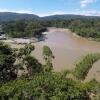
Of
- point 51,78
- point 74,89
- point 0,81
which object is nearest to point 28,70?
point 0,81

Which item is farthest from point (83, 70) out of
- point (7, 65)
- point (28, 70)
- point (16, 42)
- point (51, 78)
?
point (16, 42)

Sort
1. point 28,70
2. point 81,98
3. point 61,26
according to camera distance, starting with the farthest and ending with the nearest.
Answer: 1. point 61,26
2. point 28,70
3. point 81,98

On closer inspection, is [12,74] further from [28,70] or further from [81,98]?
[81,98]

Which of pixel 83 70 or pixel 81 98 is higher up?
pixel 81 98

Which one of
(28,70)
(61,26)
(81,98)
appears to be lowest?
(61,26)

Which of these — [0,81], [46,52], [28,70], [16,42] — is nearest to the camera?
[0,81]

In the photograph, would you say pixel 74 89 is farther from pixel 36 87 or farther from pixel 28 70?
pixel 28 70

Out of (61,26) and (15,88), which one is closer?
(15,88)

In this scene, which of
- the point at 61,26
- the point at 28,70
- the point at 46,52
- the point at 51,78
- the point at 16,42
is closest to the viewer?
the point at 51,78

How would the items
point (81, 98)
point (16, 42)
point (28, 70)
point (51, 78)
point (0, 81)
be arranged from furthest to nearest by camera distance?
point (16, 42)
point (28, 70)
point (0, 81)
point (51, 78)
point (81, 98)
